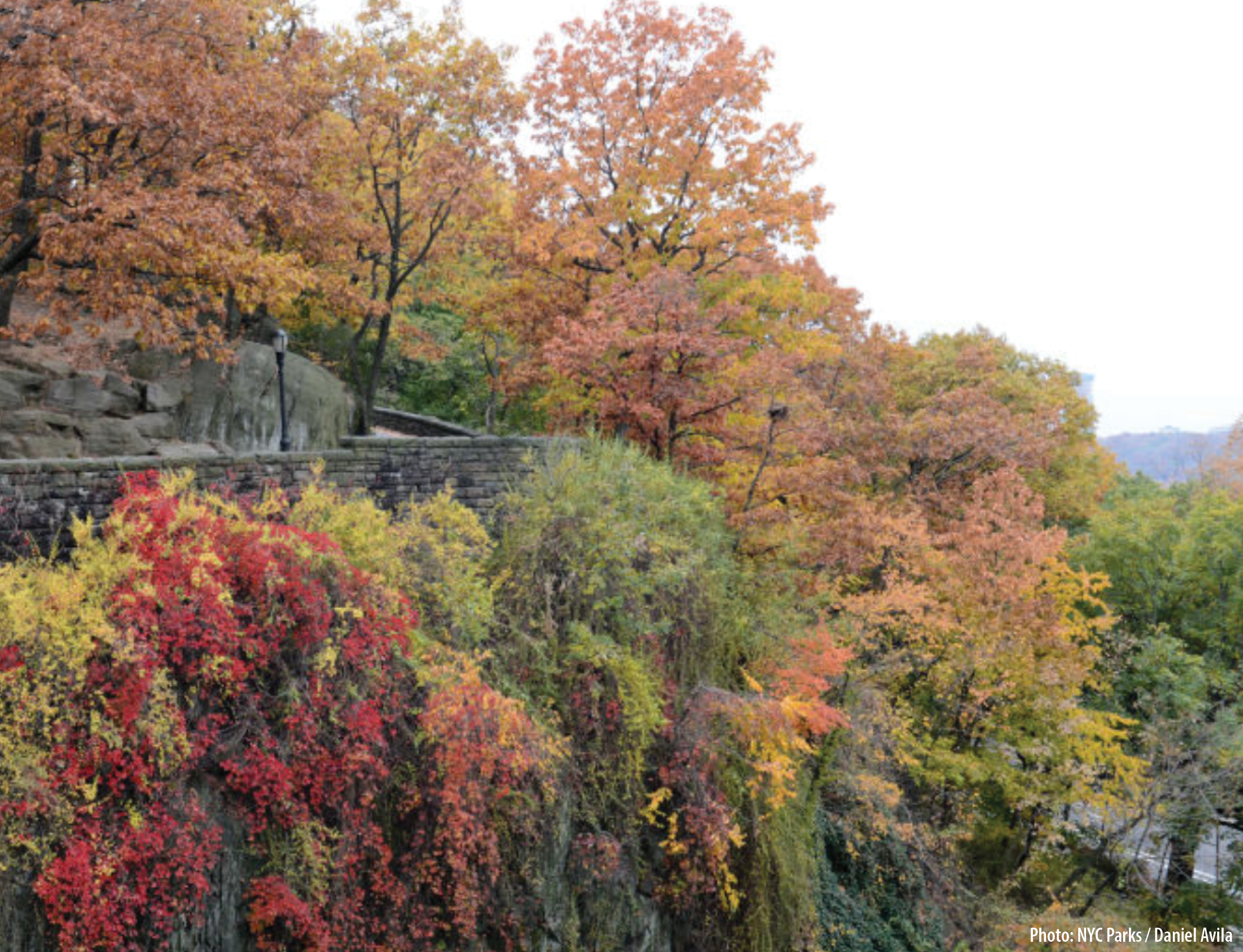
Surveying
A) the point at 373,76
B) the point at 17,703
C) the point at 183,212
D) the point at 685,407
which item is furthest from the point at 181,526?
the point at 373,76

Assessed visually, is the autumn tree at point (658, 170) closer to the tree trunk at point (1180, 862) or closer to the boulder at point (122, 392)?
the boulder at point (122, 392)

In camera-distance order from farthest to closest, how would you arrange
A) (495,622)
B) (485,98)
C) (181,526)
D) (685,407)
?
1. (485,98)
2. (685,407)
3. (495,622)
4. (181,526)

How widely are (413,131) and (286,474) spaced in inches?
401

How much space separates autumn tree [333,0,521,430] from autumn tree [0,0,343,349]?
9.78 ft

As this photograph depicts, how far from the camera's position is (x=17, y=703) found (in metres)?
5.84

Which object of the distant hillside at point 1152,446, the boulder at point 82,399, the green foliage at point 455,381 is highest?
the distant hillside at point 1152,446

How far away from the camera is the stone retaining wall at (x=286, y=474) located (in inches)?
302

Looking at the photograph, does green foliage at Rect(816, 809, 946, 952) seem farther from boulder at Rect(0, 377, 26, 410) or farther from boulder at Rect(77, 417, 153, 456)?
boulder at Rect(0, 377, 26, 410)

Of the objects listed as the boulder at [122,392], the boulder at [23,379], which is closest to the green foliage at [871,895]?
the boulder at [122,392]

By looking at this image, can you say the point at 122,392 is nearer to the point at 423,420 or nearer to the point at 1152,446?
the point at 423,420

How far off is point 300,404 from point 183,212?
6167 millimetres

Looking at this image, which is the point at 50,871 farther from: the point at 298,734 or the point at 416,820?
the point at 416,820

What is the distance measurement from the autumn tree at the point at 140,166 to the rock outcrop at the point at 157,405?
121 centimetres

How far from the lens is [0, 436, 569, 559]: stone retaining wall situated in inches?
302
